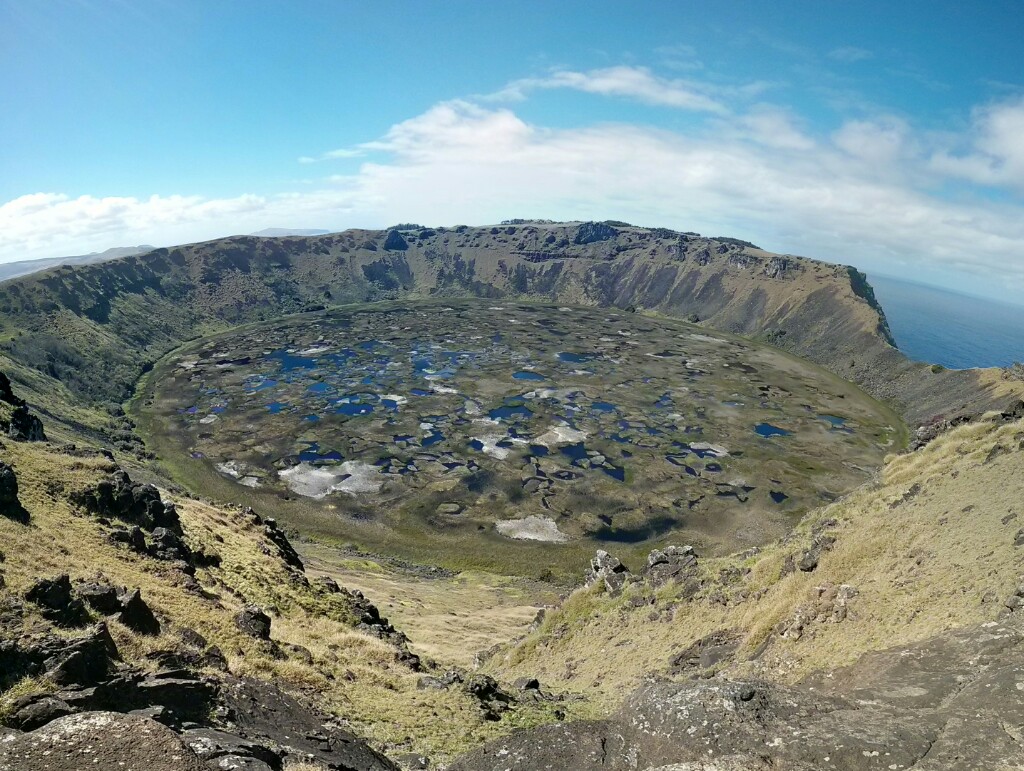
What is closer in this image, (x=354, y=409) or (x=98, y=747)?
(x=98, y=747)

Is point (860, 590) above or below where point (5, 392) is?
below

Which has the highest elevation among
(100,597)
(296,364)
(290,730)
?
(100,597)

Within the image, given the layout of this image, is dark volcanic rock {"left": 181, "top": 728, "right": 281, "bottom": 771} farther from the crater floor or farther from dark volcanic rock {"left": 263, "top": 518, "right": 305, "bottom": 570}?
the crater floor

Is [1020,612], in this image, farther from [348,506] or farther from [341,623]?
[348,506]

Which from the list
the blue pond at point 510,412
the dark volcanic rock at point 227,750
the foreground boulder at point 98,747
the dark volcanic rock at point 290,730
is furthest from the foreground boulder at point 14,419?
the blue pond at point 510,412

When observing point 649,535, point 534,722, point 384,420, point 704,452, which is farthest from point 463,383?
point 534,722

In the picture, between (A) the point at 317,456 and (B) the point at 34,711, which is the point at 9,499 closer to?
(B) the point at 34,711

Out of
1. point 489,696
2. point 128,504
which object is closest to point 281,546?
point 128,504
